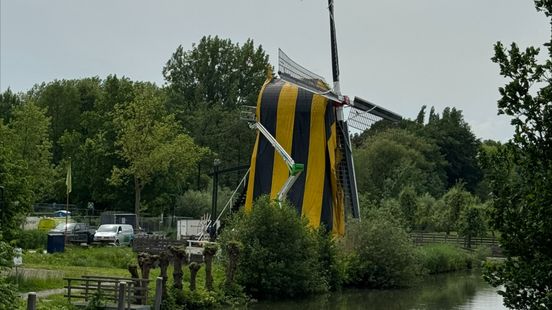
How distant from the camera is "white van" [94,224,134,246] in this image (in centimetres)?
3775

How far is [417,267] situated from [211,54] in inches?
1819

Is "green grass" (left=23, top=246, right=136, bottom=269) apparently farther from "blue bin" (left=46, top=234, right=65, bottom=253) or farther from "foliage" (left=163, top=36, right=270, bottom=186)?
"foliage" (left=163, top=36, right=270, bottom=186)

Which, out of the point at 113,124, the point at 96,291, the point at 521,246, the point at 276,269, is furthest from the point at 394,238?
the point at 521,246

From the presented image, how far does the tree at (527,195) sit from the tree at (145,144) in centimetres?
3728

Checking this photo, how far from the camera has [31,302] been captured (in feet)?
48.5

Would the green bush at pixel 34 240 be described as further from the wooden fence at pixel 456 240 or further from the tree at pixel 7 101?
the tree at pixel 7 101

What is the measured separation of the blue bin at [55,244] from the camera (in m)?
31.8

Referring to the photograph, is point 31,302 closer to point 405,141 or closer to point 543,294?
point 543,294

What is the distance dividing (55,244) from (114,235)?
611 centimetres

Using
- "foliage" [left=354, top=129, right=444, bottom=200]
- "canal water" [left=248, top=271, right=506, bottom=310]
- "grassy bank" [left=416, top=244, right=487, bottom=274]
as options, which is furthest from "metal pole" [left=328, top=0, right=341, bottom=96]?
"foliage" [left=354, top=129, right=444, bottom=200]

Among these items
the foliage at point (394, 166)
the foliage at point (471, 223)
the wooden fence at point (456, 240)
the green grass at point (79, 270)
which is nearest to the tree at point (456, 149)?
the foliage at point (394, 166)

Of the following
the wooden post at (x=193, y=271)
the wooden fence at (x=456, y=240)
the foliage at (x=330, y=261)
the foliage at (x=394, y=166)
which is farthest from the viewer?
the foliage at (x=394, y=166)

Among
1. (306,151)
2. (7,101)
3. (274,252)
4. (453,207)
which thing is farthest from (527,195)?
(7,101)

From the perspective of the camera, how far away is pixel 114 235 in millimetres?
37875
